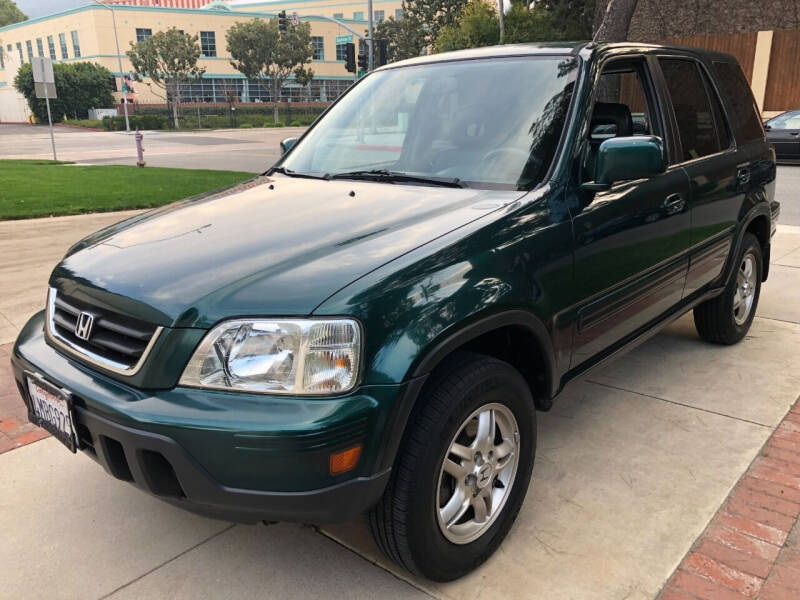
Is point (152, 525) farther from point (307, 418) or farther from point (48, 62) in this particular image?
point (48, 62)

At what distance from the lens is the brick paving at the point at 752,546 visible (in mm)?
2375

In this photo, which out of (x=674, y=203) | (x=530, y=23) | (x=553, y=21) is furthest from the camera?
(x=553, y=21)

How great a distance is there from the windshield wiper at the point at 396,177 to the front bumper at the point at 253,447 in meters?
1.21

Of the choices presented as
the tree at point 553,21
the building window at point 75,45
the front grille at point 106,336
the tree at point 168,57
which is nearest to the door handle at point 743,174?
the front grille at point 106,336

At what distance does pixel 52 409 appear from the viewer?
236 centimetres

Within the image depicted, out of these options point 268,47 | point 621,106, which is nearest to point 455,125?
point 621,106

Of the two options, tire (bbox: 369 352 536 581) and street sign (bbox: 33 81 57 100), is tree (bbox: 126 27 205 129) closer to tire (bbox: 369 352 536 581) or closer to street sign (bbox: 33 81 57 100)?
street sign (bbox: 33 81 57 100)

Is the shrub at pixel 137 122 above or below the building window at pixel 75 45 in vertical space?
below

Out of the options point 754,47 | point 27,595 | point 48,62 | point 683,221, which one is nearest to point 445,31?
point 754,47

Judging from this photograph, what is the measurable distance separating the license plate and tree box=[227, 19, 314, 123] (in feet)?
182

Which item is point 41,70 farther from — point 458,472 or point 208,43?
point 208,43

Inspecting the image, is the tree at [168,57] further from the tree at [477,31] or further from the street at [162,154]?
the tree at [477,31]

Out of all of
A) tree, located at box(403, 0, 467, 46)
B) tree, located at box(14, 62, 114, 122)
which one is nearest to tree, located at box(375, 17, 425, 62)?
tree, located at box(403, 0, 467, 46)

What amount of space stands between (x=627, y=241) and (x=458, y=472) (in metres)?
1.40
